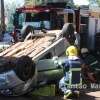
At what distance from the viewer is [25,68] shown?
12.4 meters

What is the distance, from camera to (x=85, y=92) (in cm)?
1326

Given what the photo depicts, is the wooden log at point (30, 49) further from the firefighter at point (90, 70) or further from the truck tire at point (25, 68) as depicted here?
the firefighter at point (90, 70)

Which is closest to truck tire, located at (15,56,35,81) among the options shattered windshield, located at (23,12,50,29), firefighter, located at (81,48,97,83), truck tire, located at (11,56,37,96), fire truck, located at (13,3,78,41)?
truck tire, located at (11,56,37,96)

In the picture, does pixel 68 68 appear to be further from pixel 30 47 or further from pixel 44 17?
pixel 44 17

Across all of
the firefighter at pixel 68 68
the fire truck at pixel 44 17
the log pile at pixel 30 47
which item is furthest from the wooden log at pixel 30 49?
the fire truck at pixel 44 17

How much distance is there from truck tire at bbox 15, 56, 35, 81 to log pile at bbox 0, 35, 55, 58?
780mm

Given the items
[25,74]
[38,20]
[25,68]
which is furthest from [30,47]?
[38,20]

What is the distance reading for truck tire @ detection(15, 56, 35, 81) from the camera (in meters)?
12.2

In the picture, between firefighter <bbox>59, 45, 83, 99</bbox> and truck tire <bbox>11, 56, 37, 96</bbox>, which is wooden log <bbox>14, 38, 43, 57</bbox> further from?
firefighter <bbox>59, 45, 83, 99</bbox>

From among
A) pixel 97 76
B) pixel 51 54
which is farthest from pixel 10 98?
pixel 97 76

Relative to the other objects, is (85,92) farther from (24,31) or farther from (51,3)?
(51,3)

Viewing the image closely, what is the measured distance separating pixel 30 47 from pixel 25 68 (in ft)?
7.06

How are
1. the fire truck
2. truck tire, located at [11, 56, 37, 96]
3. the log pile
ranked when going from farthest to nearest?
the fire truck < the log pile < truck tire, located at [11, 56, 37, 96]

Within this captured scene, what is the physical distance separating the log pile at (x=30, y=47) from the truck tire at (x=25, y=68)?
78cm
